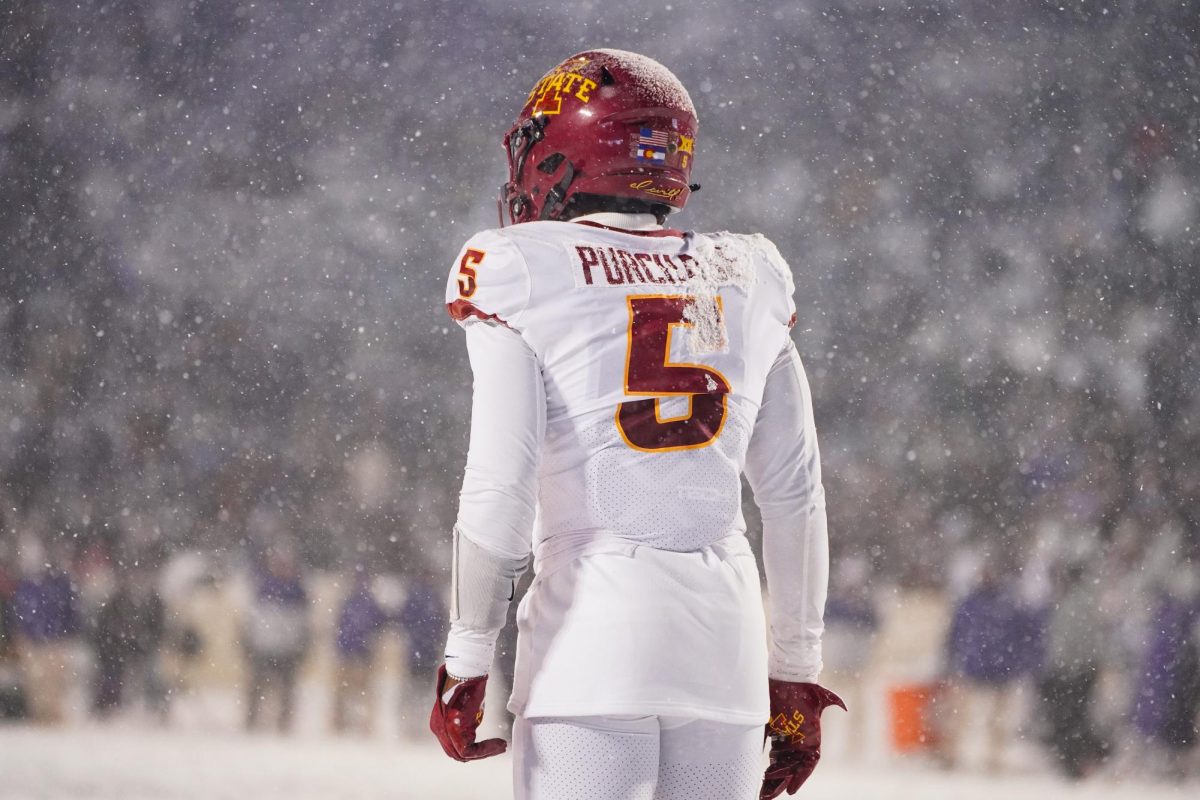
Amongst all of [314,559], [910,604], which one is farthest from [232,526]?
[910,604]

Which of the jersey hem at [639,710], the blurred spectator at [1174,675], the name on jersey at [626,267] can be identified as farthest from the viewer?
the blurred spectator at [1174,675]

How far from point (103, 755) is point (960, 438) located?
4216mm

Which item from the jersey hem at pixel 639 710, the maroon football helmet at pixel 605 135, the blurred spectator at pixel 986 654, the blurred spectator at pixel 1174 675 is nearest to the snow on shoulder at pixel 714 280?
the maroon football helmet at pixel 605 135

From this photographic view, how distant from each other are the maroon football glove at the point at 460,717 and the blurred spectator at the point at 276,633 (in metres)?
4.14

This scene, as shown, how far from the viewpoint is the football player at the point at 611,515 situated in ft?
4.94

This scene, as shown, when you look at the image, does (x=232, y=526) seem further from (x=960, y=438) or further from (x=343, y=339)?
(x=960, y=438)

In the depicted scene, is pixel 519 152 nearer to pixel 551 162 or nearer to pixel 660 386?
pixel 551 162

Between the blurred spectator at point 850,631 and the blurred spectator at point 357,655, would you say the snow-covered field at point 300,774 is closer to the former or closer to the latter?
the blurred spectator at point 357,655

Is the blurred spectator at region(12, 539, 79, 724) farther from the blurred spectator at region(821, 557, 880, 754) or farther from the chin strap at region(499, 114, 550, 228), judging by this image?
the chin strap at region(499, 114, 550, 228)

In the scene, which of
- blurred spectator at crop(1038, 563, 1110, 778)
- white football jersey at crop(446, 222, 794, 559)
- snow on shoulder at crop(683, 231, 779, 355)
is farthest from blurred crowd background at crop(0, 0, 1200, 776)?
white football jersey at crop(446, 222, 794, 559)

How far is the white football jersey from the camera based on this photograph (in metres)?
1.56

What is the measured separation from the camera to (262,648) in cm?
550

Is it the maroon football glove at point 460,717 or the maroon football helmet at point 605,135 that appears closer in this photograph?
the maroon football glove at point 460,717

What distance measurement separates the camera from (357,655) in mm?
5496
